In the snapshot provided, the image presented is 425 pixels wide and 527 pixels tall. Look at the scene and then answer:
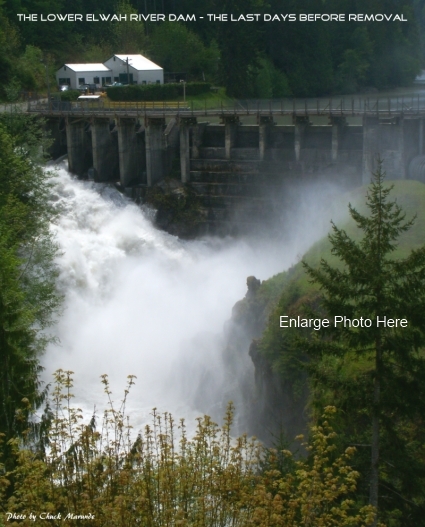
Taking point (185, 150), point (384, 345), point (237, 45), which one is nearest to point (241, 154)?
point (185, 150)

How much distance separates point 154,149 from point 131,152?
187 cm

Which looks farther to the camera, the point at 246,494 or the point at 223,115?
the point at 223,115

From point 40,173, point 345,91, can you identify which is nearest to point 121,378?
point 40,173

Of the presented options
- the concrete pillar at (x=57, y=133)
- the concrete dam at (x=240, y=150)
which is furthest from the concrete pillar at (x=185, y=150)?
the concrete pillar at (x=57, y=133)

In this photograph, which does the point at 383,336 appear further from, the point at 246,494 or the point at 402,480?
the point at 246,494

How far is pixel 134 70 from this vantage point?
69812 mm

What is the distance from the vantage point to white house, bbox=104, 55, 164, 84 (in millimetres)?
69875

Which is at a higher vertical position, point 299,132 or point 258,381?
point 299,132

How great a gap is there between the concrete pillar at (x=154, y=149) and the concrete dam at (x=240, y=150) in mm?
62

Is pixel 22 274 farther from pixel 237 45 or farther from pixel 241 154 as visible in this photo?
pixel 237 45

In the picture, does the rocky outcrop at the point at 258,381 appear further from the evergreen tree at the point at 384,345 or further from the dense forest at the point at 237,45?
the dense forest at the point at 237,45

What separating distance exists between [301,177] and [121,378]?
1856 cm

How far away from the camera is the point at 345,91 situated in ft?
270

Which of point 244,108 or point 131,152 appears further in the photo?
point 244,108
